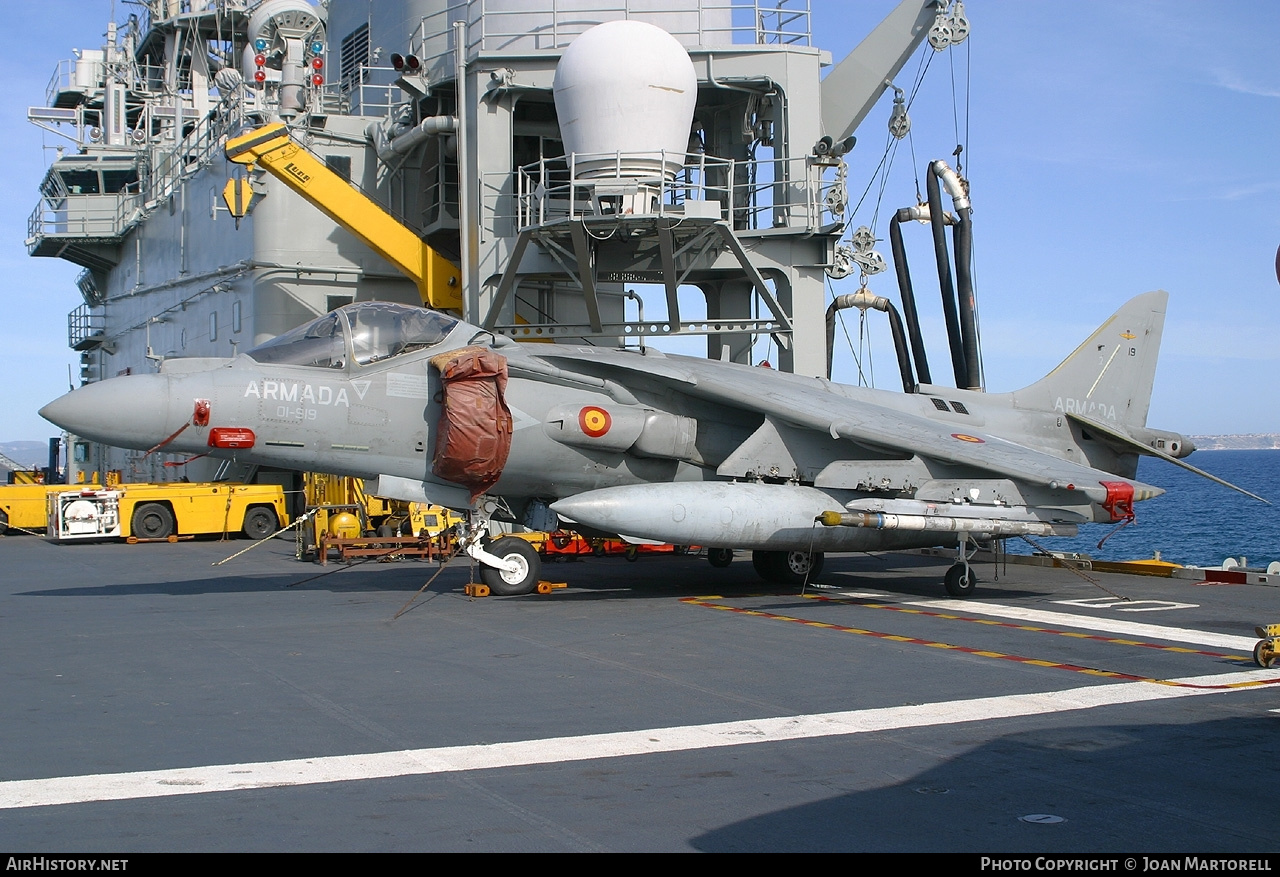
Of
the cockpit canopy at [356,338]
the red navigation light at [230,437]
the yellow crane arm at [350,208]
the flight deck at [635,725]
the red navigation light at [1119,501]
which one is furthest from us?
the yellow crane arm at [350,208]

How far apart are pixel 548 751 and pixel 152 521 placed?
67.3 feet

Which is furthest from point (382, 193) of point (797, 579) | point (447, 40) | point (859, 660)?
point (859, 660)

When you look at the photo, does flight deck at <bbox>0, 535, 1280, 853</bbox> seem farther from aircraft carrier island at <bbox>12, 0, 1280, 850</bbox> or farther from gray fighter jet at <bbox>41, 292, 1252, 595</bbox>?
gray fighter jet at <bbox>41, 292, 1252, 595</bbox>

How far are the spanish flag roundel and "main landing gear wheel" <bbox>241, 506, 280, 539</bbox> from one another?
14.2 meters

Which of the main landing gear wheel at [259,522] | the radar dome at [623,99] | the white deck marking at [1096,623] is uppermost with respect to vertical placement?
the radar dome at [623,99]

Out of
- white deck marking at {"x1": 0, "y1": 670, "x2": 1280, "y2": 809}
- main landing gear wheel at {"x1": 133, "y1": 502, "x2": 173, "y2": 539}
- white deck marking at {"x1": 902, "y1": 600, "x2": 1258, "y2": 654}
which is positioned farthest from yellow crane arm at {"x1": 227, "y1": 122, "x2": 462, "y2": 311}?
white deck marking at {"x1": 0, "y1": 670, "x2": 1280, "y2": 809}

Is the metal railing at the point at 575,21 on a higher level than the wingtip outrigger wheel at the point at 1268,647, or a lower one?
higher

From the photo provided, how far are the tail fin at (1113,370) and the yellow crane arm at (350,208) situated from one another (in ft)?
44.3

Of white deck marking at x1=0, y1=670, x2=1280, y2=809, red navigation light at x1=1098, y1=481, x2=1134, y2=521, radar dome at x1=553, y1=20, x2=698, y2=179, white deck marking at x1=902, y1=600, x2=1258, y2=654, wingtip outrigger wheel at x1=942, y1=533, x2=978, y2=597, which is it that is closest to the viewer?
white deck marking at x1=0, y1=670, x2=1280, y2=809

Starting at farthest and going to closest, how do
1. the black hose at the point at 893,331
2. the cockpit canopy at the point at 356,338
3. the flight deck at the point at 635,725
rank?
1. the black hose at the point at 893,331
2. the cockpit canopy at the point at 356,338
3. the flight deck at the point at 635,725

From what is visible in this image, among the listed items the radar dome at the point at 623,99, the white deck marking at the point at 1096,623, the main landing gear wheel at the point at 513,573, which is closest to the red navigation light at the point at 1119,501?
the white deck marking at the point at 1096,623

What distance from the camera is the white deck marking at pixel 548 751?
17.0 ft

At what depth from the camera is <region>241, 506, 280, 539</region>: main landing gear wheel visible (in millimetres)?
24328

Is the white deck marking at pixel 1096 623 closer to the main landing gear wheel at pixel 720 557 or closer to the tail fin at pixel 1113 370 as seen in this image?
the main landing gear wheel at pixel 720 557
